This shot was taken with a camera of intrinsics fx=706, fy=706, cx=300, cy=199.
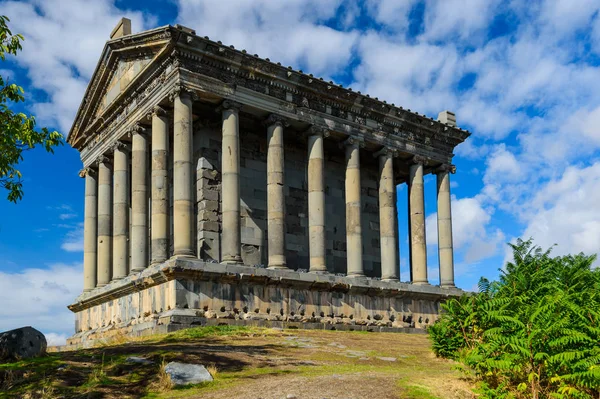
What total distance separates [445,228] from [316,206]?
9013 millimetres

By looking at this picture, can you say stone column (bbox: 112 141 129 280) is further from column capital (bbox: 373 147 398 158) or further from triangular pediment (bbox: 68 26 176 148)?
column capital (bbox: 373 147 398 158)

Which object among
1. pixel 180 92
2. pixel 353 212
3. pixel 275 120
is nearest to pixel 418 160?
pixel 353 212

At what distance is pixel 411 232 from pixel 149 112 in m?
14.0

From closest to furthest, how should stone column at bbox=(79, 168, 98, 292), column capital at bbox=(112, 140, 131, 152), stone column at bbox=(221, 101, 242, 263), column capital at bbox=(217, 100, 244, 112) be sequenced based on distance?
1. stone column at bbox=(221, 101, 242, 263)
2. column capital at bbox=(217, 100, 244, 112)
3. column capital at bbox=(112, 140, 131, 152)
4. stone column at bbox=(79, 168, 98, 292)

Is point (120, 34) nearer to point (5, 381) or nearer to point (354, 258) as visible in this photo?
point (354, 258)

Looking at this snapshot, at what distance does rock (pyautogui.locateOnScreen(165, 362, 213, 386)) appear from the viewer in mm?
14298

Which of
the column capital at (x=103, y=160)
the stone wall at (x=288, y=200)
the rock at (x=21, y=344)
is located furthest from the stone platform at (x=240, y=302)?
the rock at (x=21, y=344)

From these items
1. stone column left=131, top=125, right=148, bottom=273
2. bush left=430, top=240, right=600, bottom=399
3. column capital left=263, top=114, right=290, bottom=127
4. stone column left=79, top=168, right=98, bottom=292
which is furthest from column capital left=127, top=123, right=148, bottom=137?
bush left=430, top=240, right=600, bottom=399

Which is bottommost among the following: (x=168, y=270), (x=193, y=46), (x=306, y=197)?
(x=168, y=270)

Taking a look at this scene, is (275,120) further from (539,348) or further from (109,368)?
(539,348)

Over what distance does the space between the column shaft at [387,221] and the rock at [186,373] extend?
1801cm

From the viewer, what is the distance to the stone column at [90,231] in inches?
1312

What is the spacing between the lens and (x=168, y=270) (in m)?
24.2

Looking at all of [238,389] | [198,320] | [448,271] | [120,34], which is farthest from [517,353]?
[120,34]
